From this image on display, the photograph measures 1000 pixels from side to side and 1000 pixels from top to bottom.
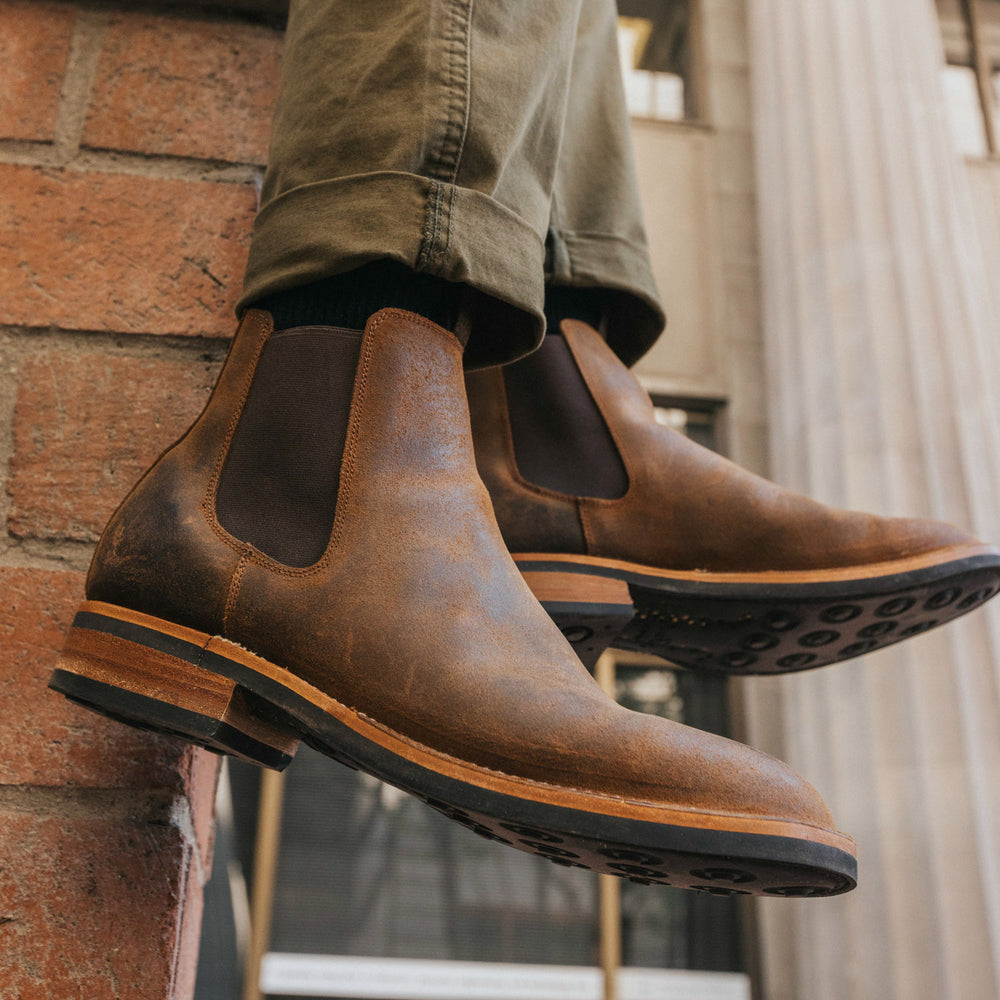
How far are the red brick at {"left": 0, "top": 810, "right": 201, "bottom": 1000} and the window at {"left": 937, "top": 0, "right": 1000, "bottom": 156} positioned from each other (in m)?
4.84

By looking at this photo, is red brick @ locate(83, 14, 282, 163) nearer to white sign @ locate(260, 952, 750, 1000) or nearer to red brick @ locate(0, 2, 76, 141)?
red brick @ locate(0, 2, 76, 141)

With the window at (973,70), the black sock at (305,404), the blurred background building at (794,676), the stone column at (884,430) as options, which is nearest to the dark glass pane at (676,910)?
the blurred background building at (794,676)

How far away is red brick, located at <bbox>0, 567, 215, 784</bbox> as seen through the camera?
609 millimetres

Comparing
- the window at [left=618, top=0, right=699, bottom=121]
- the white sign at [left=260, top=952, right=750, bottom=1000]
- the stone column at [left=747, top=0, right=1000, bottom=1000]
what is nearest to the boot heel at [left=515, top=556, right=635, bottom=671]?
the stone column at [left=747, top=0, right=1000, bottom=1000]

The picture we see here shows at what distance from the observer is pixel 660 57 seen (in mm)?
4586

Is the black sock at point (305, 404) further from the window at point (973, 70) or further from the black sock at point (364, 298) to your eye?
the window at point (973, 70)

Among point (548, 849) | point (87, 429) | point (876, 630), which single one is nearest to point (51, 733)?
point (87, 429)

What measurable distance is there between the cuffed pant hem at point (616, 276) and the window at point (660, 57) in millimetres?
3804

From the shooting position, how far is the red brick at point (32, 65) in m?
0.76

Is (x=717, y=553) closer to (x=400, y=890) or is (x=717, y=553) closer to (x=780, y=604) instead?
(x=780, y=604)

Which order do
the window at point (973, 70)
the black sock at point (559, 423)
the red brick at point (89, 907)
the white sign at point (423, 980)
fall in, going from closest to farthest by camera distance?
the red brick at point (89, 907) → the black sock at point (559, 423) → the white sign at point (423, 980) → the window at point (973, 70)

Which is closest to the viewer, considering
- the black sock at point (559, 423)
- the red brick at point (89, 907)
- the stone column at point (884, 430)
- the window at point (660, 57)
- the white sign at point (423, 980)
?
the red brick at point (89, 907)

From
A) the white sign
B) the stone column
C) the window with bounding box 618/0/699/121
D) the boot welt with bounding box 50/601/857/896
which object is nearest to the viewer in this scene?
the boot welt with bounding box 50/601/857/896

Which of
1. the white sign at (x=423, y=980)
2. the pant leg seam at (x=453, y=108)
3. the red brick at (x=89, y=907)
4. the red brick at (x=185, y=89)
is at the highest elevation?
the red brick at (x=185, y=89)
